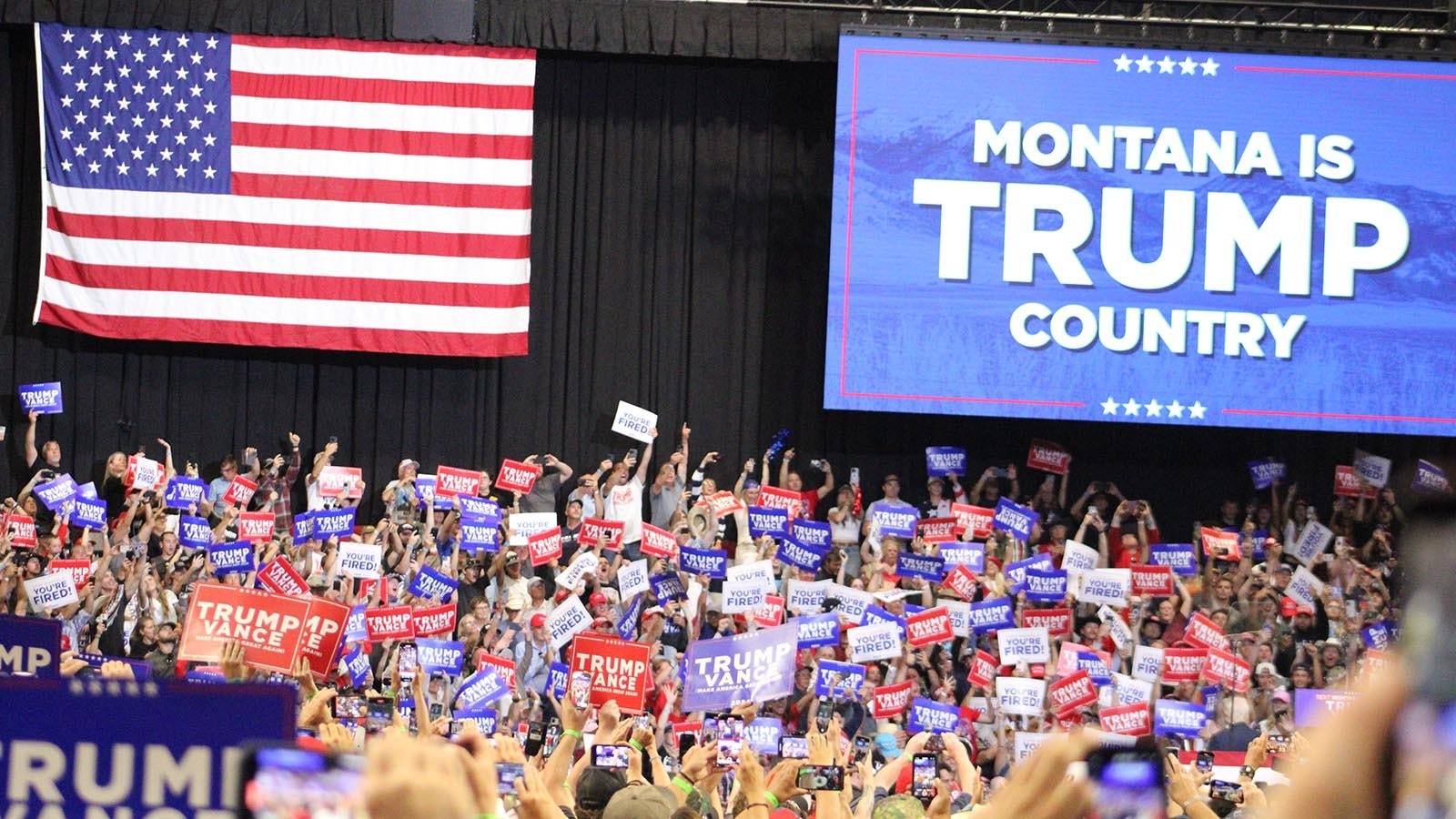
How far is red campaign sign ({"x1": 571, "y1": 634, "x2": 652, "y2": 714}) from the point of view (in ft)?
23.7

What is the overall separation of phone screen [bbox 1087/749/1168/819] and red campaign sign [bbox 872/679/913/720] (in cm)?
821

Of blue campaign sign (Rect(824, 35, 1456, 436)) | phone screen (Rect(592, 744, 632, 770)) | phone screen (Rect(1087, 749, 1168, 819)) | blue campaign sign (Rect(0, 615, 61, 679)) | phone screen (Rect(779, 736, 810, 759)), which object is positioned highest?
blue campaign sign (Rect(824, 35, 1456, 436))

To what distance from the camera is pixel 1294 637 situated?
11.2 metres

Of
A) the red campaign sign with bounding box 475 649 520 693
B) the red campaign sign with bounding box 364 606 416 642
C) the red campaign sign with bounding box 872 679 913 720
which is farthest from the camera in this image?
the red campaign sign with bounding box 364 606 416 642

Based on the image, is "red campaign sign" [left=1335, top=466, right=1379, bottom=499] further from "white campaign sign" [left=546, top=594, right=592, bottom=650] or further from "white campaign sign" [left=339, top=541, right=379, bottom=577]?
"white campaign sign" [left=339, top=541, right=379, bottom=577]

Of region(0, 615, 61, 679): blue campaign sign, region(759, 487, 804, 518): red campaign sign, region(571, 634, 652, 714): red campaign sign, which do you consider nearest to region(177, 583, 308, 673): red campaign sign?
region(0, 615, 61, 679): blue campaign sign

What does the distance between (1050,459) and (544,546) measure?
165 inches

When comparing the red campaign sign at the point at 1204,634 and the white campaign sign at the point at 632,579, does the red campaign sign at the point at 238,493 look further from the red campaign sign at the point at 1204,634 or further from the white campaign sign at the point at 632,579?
the red campaign sign at the point at 1204,634

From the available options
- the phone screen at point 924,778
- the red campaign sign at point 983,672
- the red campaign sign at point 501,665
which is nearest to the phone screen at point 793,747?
the phone screen at point 924,778

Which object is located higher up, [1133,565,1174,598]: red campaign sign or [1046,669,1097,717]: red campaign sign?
[1133,565,1174,598]: red campaign sign

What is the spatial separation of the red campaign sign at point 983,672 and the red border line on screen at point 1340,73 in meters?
4.86

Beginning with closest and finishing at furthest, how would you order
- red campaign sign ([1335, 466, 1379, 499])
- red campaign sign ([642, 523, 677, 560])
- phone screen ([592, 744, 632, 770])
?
phone screen ([592, 744, 632, 770])
red campaign sign ([642, 523, 677, 560])
red campaign sign ([1335, 466, 1379, 499])

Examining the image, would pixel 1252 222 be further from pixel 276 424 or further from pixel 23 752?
pixel 23 752

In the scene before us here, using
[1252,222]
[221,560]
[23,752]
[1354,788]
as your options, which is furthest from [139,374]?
[1354,788]
